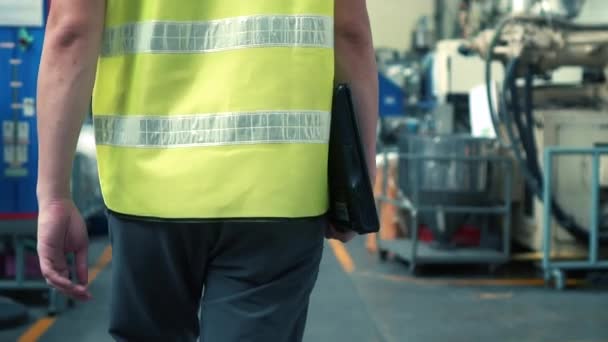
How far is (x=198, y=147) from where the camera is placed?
141 cm

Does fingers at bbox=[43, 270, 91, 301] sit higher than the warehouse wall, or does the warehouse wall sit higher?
the warehouse wall

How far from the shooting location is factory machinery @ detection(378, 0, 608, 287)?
20.5 feet

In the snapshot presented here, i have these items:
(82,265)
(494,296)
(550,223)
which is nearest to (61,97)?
(82,265)

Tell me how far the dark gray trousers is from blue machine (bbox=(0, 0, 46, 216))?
12.6 feet

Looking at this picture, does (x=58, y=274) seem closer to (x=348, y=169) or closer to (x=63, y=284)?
(x=63, y=284)

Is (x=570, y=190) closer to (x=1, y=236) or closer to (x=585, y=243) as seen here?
(x=585, y=243)

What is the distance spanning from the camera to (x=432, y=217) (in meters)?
6.74

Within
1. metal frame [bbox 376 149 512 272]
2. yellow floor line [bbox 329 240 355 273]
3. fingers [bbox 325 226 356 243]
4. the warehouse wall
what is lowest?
yellow floor line [bbox 329 240 355 273]

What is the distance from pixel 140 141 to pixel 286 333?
42 cm

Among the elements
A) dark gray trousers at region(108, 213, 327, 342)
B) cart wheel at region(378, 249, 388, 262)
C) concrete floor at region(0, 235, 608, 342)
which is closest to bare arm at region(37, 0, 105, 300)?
dark gray trousers at region(108, 213, 327, 342)

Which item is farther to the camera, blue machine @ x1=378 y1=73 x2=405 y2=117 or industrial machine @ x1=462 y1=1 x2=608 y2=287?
blue machine @ x1=378 y1=73 x2=405 y2=117

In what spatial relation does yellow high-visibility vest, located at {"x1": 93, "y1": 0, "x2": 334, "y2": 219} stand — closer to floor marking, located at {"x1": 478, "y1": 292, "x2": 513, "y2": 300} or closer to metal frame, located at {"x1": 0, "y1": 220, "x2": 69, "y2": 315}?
metal frame, located at {"x1": 0, "y1": 220, "x2": 69, "y2": 315}

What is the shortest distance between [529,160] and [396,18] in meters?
12.6

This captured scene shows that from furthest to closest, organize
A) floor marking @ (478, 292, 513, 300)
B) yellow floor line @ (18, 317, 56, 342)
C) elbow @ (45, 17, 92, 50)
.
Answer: floor marking @ (478, 292, 513, 300), yellow floor line @ (18, 317, 56, 342), elbow @ (45, 17, 92, 50)
